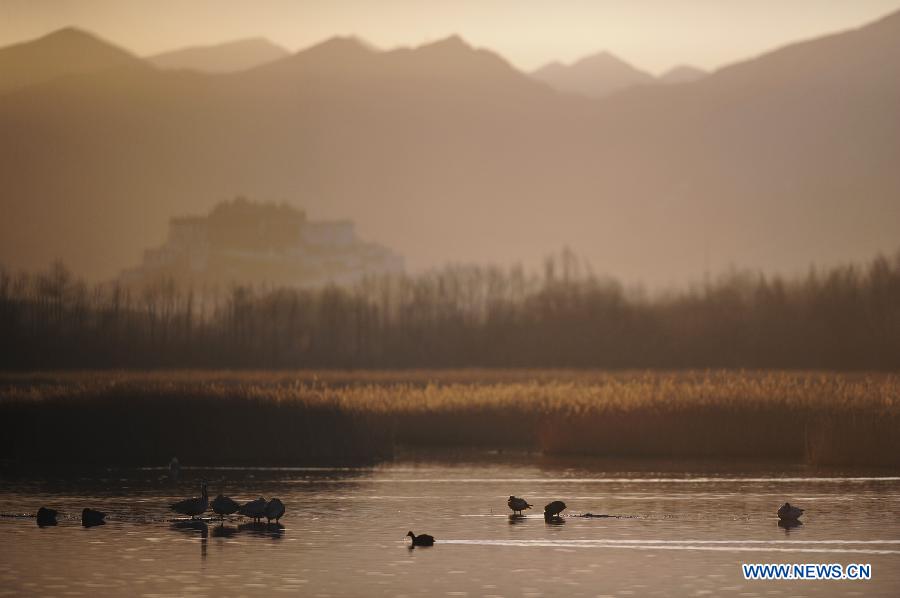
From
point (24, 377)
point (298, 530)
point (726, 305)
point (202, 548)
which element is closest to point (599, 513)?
point (298, 530)

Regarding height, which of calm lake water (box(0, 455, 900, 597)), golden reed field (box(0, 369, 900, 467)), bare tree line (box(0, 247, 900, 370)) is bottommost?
calm lake water (box(0, 455, 900, 597))

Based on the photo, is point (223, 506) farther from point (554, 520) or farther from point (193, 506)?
point (554, 520)

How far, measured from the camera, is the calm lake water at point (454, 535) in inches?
1010

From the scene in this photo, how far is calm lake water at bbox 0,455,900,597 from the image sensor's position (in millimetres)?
25656

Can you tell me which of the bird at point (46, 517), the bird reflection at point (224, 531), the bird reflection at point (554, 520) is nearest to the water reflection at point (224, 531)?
the bird reflection at point (224, 531)

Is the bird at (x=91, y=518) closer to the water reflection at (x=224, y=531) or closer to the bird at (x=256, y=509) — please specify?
the water reflection at (x=224, y=531)

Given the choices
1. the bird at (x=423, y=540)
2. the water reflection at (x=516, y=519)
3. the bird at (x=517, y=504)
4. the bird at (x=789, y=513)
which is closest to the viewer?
the bird at (x=423, y=540)

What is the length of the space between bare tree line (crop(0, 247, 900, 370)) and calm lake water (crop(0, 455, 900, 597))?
177ft

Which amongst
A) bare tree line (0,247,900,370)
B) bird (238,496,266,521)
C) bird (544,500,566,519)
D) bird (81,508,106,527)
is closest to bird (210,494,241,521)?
bird (238,496,266,521)

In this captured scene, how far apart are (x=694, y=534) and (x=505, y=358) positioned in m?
79.3

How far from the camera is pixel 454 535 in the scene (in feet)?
103

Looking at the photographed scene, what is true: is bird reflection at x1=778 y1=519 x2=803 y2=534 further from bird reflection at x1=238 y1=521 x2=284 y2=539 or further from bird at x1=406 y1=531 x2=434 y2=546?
bird reflection at x1=238 y1=521 x2=284 y2=539

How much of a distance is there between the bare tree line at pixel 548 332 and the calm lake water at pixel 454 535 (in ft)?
177

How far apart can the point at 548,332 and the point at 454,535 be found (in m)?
83.6
